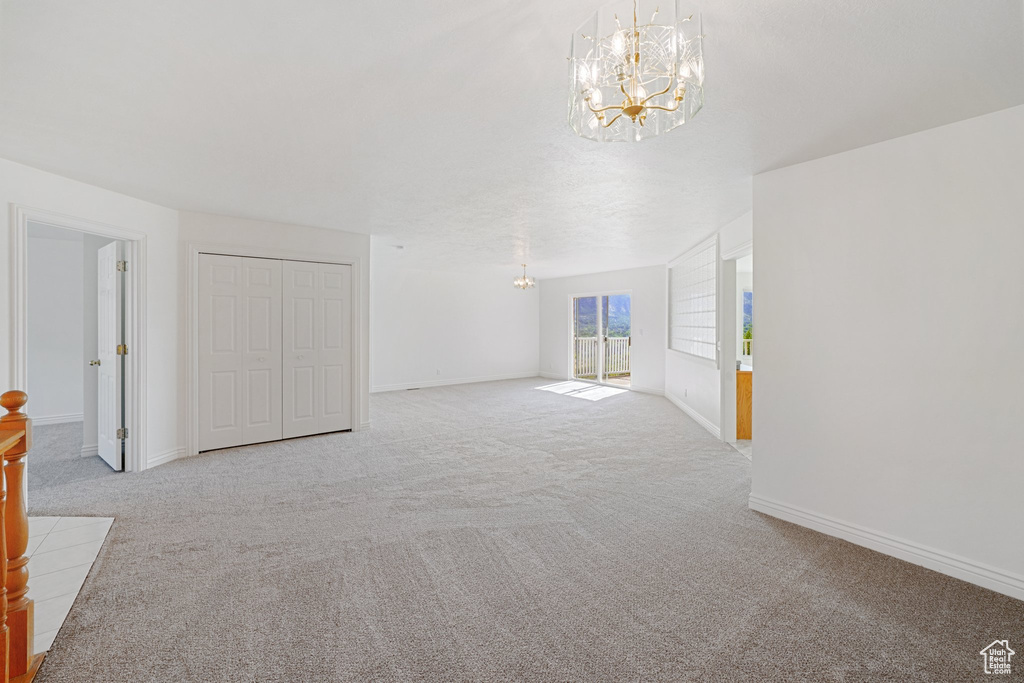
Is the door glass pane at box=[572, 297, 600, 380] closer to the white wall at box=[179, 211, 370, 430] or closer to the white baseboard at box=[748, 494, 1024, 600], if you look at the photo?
the white wall at box=[179, 211, 370, 430]

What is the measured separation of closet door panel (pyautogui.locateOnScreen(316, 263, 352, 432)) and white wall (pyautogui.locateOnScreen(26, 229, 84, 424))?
369 cm

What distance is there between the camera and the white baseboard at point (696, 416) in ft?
17.7

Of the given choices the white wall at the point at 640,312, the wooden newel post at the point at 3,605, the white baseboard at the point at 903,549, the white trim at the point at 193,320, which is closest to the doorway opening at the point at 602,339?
the white wall at the point at 640,312

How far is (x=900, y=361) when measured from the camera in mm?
2645

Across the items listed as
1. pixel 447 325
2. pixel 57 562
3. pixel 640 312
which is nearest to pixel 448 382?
pixel 447 325

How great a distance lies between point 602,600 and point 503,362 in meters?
8.49

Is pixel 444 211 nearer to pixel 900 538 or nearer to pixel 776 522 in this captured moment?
pixel 776 522

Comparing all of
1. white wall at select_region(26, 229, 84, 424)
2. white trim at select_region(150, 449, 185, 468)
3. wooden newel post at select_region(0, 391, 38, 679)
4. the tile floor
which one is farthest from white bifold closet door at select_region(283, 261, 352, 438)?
white wall at select_region(26, 229, 84, 424)

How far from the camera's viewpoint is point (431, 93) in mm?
2170

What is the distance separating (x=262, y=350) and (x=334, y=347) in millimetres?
778

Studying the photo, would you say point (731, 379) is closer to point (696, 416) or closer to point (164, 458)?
point (696, 416)

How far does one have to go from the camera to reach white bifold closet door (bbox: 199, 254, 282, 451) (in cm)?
466

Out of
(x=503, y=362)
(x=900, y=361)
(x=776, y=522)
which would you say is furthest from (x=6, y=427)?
(x=503, y=362)

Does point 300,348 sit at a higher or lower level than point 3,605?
higher
